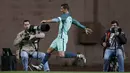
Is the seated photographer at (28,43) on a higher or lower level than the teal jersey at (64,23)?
lower

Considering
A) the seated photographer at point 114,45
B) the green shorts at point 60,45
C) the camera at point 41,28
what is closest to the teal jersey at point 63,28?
the green shorts at point 60,45

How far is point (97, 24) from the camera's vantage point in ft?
68.1

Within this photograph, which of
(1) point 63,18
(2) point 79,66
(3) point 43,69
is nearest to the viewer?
(1) point 63,18

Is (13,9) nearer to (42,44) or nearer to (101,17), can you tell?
(42,44)

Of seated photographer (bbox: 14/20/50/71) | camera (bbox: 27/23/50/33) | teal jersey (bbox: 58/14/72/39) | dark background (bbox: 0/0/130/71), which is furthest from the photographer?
dark background (bbox: 0/0/130/71)

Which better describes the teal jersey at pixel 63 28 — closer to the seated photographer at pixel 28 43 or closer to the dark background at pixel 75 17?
the seated photographer at pixel 28 43

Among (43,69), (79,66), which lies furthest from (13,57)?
(79,66)

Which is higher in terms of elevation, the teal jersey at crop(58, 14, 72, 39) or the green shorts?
the teal jersey at crop(58, 14, 72, 39)

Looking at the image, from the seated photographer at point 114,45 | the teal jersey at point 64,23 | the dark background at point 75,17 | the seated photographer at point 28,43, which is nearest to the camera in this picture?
the teal jersey at point 64,23

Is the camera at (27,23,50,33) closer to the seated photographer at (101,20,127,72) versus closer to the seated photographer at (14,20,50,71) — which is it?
the seated photographer at (14,20,50,71)

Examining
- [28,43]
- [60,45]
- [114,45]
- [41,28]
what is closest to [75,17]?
[114,45]

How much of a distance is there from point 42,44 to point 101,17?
2475 mm

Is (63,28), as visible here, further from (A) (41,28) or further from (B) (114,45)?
(B) (114,45)

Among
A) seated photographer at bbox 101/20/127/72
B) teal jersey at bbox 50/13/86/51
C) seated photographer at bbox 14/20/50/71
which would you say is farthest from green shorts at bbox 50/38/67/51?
seated photographer at bbox 101/20/127/72
